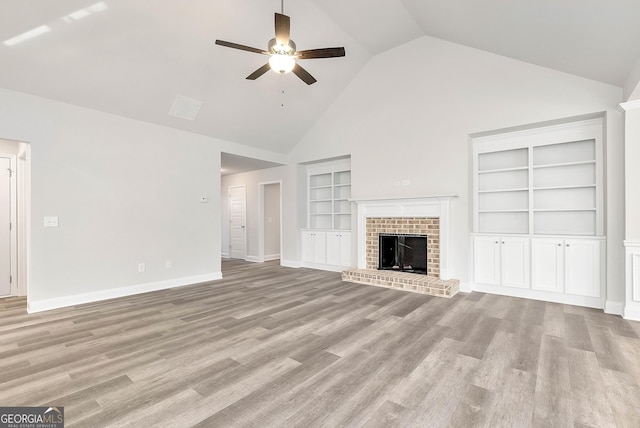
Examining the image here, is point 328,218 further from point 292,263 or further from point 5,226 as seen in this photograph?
point 5,226

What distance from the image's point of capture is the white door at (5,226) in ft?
14.6

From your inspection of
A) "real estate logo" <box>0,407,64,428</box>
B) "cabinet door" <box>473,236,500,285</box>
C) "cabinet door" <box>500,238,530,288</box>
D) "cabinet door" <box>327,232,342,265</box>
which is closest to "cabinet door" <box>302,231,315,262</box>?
"cabinet door" <box>327,232,342,265</box>

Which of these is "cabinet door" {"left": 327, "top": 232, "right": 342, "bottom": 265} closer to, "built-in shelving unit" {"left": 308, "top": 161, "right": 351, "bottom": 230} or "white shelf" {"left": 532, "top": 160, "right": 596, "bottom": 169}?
Answer: "built-in shelving unit" {"left": 308, "top": 161, "right": 351, "bottom": 230}

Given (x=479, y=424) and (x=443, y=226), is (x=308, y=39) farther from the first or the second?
(x=479, y=424)

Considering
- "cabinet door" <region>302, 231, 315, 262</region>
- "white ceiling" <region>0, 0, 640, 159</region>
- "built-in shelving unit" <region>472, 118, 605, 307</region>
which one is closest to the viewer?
"white ceiling" <region>0, 0, 640, 159</region>

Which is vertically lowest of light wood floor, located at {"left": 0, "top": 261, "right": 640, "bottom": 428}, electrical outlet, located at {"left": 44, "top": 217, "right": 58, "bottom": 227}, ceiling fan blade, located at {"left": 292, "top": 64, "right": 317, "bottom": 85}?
light wood floor, located at {"left": 0, "top": 261, "right": 640, "bottom": 428}

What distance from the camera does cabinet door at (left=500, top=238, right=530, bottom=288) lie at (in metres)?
4.21

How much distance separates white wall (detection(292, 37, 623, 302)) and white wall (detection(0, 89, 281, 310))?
2.97 metres

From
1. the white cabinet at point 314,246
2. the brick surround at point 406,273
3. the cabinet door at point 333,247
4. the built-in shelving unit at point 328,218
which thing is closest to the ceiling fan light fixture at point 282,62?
the brick surround at point 406,273

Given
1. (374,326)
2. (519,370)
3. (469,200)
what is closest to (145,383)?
(374,326)

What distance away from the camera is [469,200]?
4598mm

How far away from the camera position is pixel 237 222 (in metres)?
8.53

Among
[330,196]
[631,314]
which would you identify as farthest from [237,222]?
[631,314]

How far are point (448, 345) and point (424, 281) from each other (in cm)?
190
